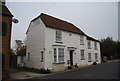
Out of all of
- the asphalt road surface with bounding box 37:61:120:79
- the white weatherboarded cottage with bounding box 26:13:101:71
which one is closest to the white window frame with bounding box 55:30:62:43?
the white weatherboarded cottage with bounding box 26:13:101:71

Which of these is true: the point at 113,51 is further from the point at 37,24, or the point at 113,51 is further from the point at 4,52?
the point at 4,52

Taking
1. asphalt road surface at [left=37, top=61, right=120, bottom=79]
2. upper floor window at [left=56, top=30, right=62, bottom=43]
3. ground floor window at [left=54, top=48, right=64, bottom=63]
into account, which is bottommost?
asphalt road surface at [left=37, top=61, right=120, bottom=79]

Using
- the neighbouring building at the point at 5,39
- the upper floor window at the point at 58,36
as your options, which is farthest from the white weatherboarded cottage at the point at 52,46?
the neighbouring building at the point at 5,39

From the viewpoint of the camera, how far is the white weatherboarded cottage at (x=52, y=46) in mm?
18906

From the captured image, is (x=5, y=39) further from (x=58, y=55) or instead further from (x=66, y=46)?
(x=66, y=46)

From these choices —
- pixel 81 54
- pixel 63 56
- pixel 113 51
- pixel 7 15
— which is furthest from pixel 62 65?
pixel 113 51

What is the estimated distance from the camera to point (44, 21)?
19766 millimetres

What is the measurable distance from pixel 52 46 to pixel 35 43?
3465 millimetres

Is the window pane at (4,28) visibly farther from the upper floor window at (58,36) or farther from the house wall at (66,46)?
the upper floor window at (58,36)

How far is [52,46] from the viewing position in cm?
1934

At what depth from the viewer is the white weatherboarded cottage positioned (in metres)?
18.9

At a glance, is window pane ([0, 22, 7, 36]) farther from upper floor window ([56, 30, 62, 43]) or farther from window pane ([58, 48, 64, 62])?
window pane ([58, 48, 64, 62])

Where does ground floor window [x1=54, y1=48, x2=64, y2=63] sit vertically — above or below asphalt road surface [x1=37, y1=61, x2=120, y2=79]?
above

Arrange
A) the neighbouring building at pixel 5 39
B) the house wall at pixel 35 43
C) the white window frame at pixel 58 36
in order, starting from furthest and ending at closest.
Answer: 1. the white window frame at pixel 58 36
2. the house wall at pixel 35 43
3. the neighbouring building at pixel 5 39
